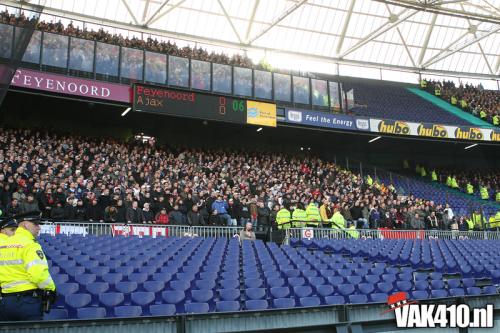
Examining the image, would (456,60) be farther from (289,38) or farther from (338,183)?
(338,183)

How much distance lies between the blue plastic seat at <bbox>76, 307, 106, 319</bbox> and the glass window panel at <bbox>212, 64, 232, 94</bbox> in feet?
68.2

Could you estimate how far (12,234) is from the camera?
5.99 m

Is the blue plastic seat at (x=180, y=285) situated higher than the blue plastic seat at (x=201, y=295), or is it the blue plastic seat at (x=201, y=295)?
the blue plastic seat at (x=180, y=285)

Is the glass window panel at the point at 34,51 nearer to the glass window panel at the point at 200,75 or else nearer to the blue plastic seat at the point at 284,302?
the glass window panel at the point at 200,75

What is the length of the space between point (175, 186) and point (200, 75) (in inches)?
346

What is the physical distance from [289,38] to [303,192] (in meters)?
17.6

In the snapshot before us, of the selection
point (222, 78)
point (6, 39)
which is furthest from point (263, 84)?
point (6, 39)

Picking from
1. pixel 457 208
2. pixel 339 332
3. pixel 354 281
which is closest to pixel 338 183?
pixel 457 208

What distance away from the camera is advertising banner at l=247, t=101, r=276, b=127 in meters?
26.5

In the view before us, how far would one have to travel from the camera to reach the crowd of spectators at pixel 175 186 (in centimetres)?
1653

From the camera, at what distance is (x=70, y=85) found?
22.5 metres

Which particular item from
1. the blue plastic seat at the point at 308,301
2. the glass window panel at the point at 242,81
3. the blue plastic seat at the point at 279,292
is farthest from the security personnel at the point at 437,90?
the blue plastic seat at the point at 308,301

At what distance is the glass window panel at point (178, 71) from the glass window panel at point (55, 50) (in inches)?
195

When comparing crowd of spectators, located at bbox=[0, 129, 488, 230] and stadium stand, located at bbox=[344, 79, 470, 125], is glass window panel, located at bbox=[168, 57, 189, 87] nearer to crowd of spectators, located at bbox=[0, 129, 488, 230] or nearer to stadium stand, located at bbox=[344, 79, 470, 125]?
crowd of spectators, located at bbox=[0, 129, 488, 230]
